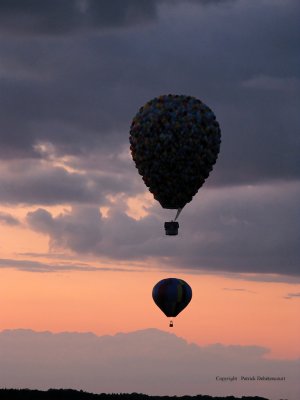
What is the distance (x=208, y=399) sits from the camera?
101062mm

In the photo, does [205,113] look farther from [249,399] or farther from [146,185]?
[249,399]

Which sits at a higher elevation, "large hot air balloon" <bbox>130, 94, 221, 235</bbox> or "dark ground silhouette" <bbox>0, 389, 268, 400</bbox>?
"large hot air balloon" <bbox>130, 94, 221, 235</bbox>

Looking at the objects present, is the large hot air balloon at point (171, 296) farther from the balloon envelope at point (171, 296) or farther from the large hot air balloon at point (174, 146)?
the large hot air balloon at point (174, 146)

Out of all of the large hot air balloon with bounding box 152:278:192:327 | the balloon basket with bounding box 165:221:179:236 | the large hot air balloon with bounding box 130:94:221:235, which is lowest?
the large hot air balloon with bounding box 152:278:192:327

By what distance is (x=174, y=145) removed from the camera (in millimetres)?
85875

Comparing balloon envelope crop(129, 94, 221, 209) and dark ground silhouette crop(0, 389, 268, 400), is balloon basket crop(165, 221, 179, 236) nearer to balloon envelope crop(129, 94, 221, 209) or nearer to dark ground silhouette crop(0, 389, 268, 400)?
balloon envelope crop(129, 94, 221, 209)

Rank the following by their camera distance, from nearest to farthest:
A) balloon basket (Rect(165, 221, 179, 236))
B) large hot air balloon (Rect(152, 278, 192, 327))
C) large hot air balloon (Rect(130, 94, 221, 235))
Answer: large hot air balloon (Rect(130, 94, 221, 235)), balloon basket (Rect(165, 221, 179, 236)), large hot air balloon (Rect(152, 278, 192, 327))

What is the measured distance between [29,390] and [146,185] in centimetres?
1779

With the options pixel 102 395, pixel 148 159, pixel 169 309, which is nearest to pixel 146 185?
pixel 148 159

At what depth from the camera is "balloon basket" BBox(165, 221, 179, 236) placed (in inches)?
3447

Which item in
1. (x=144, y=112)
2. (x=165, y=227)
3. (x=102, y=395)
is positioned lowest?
(x=102, y=395)

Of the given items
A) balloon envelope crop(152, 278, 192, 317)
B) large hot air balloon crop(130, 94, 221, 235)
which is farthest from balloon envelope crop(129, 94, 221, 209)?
balloon envelope crop(152, 278, 192, 317)

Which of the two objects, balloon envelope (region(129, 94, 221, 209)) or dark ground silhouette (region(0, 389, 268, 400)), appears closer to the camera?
balloon envelope (region(129, 94, 221, 209))

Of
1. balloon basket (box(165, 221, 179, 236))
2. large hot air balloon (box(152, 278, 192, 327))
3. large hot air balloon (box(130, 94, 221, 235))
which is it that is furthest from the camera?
large hot air balloon (box(152, 278, 192, 327))
